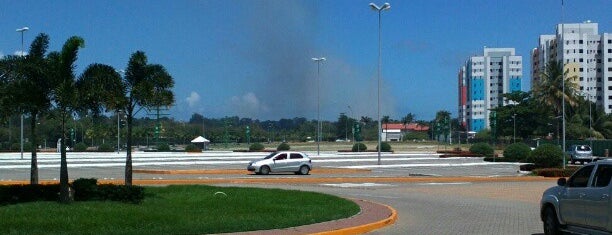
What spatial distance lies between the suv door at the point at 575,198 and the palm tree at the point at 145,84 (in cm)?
1184

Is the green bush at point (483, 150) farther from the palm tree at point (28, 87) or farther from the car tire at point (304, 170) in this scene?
the palm tree at point (28, 87)

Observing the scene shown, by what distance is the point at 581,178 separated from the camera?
13008mm

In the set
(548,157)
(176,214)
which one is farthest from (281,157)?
(176,214)

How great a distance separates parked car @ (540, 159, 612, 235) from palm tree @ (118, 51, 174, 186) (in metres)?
11.4

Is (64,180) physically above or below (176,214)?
above

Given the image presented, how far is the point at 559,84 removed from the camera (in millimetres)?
94000

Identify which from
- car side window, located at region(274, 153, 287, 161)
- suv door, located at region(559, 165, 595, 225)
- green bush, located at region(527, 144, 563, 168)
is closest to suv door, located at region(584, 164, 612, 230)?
suv door, located at region(559, 165, 595, 225)

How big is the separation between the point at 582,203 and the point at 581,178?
2.34 ft

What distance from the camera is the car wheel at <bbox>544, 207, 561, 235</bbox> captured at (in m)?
13.7

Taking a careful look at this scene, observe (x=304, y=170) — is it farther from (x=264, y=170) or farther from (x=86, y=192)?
(x=86, y=192)

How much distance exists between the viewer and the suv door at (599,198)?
38.1ft

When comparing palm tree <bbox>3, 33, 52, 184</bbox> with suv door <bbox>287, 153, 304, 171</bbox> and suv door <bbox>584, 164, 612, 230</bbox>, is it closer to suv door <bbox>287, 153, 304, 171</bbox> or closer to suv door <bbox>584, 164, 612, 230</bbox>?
suv door <bbox>584, 164, 612, 230</bbox>

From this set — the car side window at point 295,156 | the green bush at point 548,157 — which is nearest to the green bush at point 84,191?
the car side window at point 295,156

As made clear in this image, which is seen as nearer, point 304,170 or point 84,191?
point 84,191
